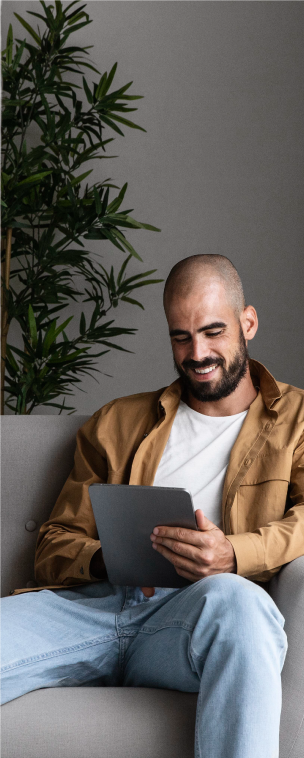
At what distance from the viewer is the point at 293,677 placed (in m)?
1.14

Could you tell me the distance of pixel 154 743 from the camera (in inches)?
41.6

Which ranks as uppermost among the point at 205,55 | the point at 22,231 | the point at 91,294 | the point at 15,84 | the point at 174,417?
the point at 205,55

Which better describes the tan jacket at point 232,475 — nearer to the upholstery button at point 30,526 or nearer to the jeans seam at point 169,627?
the upholstery button at point 30,526

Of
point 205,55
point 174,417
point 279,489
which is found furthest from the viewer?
point 205,55

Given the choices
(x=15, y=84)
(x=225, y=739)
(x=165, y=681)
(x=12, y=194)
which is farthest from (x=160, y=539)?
(x=15, y=84)

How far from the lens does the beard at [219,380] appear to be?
166 centimetres

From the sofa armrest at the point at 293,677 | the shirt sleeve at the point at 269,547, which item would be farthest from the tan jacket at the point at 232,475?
the sofa armrest at the point at 293,677

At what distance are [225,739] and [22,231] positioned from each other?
2.07 m

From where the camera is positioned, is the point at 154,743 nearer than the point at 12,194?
Yes

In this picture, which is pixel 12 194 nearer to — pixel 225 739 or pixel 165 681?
pixel 165 681

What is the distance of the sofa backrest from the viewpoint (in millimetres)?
1635

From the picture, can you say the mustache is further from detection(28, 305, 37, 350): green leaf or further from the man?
detection(28, 305, 37, 350): green leaf

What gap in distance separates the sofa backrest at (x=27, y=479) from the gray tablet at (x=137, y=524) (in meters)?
0.37

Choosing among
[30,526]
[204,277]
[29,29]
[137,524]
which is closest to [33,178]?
[29,29]
